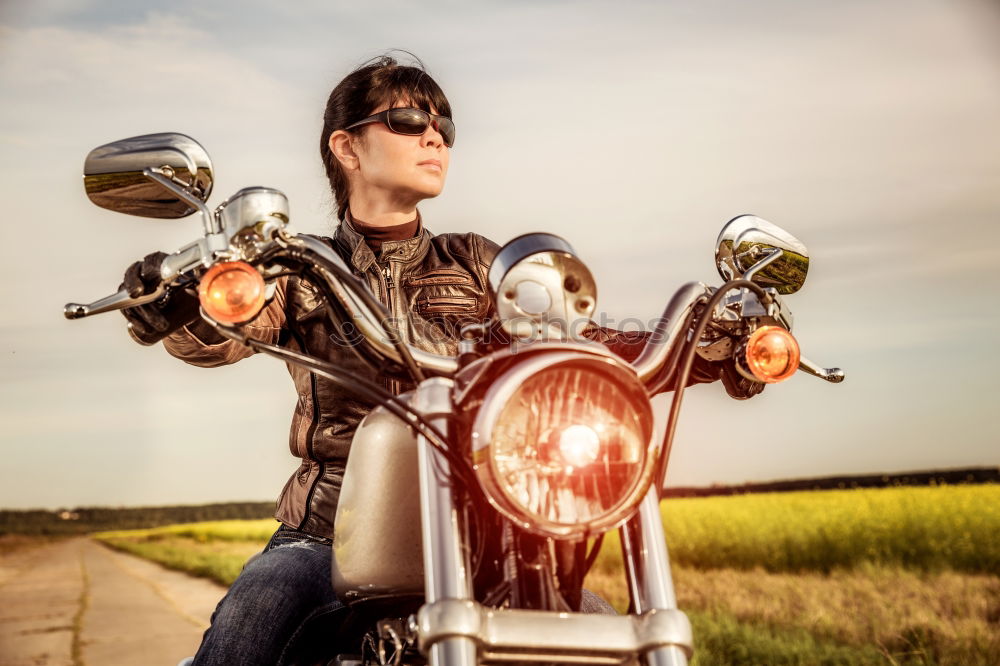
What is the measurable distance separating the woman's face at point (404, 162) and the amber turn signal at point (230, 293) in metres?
1.50

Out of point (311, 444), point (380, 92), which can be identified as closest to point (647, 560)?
point (311, 444)

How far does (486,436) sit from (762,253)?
1.08m

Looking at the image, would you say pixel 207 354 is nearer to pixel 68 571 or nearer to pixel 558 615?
pixel 558 615

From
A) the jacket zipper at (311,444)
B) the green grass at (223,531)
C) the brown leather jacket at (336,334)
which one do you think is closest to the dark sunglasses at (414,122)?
the brown leather jacket at (336,334)

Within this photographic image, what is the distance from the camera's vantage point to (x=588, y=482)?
5.35ft

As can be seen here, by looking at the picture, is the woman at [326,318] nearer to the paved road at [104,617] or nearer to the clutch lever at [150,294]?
the clutch lever at [150,294]

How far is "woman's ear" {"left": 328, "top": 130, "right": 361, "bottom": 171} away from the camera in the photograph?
3.48 m

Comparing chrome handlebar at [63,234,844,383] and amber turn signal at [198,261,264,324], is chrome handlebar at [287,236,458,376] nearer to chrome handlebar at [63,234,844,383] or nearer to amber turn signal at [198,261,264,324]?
chrome handlebar at [63,234,844,383]

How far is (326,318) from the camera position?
2.91 meters

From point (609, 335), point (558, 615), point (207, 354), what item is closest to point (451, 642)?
point (558, 615)

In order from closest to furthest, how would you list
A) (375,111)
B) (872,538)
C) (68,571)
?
(375,111), (872,538), (68,571)

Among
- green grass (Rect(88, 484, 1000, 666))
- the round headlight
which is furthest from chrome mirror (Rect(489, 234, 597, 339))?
green grass (Rect(88, 484, 1000, 666))

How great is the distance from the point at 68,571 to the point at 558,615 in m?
25.7

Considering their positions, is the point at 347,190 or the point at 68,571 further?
the point at 68,571
